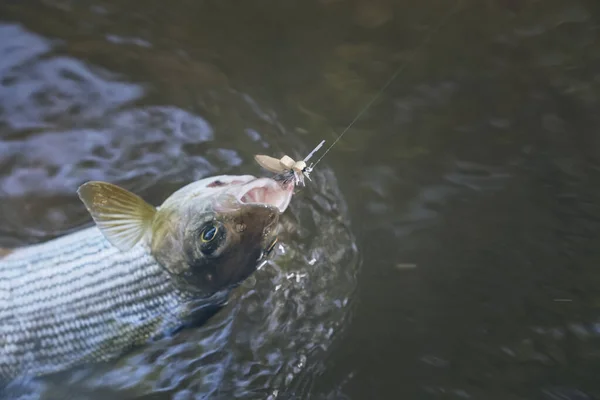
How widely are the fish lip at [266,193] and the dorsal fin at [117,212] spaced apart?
587mm

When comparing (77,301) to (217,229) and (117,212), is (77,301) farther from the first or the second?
(217,229)

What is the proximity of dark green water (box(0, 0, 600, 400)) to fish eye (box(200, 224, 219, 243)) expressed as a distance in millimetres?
920

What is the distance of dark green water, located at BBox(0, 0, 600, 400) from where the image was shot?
3570mm

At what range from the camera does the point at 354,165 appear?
407cm

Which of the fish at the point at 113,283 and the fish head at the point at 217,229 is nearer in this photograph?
the fish head at the point at 217,229

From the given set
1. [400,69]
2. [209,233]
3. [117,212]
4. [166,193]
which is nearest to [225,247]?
[209,233]

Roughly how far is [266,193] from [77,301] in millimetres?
1234

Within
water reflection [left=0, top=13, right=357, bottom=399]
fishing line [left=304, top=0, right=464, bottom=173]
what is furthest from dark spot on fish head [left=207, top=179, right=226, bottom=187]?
fishing line [left=304, top=0, right=464, bottom=173]

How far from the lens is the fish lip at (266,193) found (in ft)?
8.55

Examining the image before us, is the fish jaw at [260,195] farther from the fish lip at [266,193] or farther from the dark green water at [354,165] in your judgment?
the dark green water at [354,165]

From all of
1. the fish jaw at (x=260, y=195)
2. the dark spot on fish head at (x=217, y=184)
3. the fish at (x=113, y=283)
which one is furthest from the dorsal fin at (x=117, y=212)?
the fish jaw at (x=260, y=195)

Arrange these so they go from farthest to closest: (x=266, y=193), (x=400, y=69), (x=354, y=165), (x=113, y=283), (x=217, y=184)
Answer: (x=400, y=69) < (x=354, y=165) < (x=113, y=283) < (x=217, y=184) < (x=266, y=193)

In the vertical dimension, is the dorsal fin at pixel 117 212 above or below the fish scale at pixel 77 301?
above

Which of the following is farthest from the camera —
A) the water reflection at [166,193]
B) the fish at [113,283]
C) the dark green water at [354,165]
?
the dark green water at [354,165]
